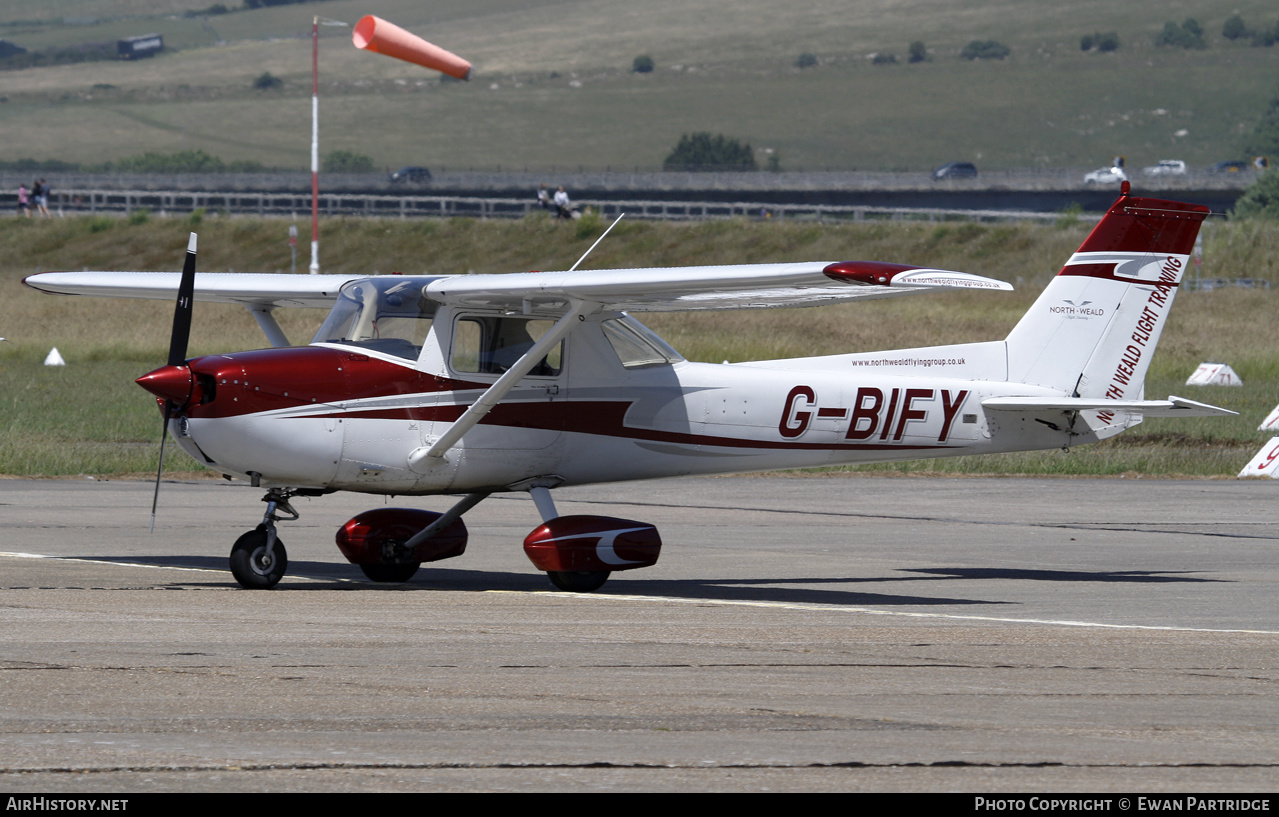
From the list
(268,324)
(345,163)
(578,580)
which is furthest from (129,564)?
(345,163)

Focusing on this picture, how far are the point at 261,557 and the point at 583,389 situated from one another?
265 cm

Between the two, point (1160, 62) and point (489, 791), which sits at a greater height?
point (1160, 62)

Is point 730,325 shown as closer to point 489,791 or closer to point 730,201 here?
point 489,791

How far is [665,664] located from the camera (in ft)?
27.7

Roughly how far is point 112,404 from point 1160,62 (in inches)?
7413

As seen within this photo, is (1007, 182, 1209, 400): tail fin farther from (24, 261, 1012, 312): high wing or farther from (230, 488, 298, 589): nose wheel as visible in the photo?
(230, 488, 298, 589): nose wheel

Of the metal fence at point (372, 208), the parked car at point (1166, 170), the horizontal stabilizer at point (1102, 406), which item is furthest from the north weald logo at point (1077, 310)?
the parked car at point (1166, 170)

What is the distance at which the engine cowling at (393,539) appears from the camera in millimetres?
12219

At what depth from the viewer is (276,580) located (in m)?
11.2

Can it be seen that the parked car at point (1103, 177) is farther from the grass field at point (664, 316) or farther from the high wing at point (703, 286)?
the high wing at point (703, 286)

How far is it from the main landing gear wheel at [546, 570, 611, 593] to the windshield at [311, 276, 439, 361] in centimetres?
186

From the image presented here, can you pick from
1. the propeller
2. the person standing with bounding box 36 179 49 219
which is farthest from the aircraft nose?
the person standing with bounding box 36 179 49 219

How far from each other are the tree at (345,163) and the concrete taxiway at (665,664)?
489 feet

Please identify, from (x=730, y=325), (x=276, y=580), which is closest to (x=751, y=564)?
(x=276, y=580)
